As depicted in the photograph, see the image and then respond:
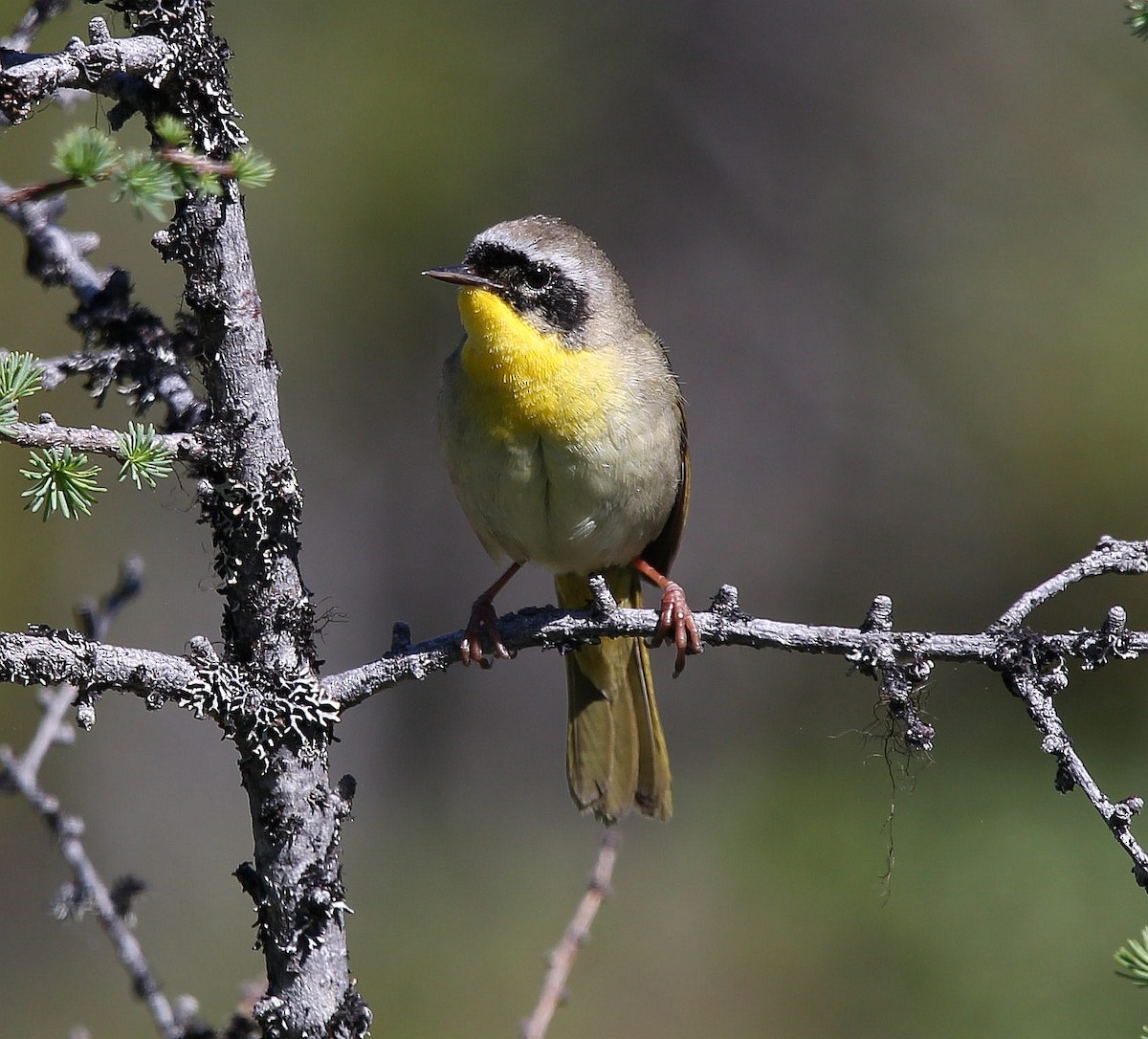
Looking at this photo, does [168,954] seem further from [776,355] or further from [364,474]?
[776,355]

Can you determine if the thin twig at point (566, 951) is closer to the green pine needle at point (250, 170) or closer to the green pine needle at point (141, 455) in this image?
the green pine needle at point (141, 455)

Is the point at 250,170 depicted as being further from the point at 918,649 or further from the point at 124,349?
the point at 918,649

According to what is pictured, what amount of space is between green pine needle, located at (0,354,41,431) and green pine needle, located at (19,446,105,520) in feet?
0.30

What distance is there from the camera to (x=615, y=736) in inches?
178

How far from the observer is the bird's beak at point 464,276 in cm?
390

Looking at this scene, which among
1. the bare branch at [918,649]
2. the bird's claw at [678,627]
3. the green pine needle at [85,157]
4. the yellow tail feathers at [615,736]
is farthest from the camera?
the yellow tail feathers at [615,736]

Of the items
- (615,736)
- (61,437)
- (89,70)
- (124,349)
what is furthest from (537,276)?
(61,437)

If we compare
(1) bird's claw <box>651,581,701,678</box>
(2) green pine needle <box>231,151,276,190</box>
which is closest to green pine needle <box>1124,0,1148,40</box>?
(2) green pine needle <box>231,151,276,190</box>

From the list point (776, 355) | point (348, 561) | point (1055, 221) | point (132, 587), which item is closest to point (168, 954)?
point (348, 561)

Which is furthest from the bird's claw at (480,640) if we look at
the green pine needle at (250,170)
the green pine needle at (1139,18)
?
the green pine needle at (1139,18)

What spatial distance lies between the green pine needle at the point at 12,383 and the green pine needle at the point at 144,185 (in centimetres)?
48

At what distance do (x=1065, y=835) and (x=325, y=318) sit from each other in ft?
20.4

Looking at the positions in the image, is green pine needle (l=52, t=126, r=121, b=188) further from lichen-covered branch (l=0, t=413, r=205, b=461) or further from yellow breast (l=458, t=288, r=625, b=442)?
yellow breast (l=458, t=288, r=625, b=442)

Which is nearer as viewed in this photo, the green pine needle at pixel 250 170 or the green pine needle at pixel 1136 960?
the green pine needle at pixel 1136 960
